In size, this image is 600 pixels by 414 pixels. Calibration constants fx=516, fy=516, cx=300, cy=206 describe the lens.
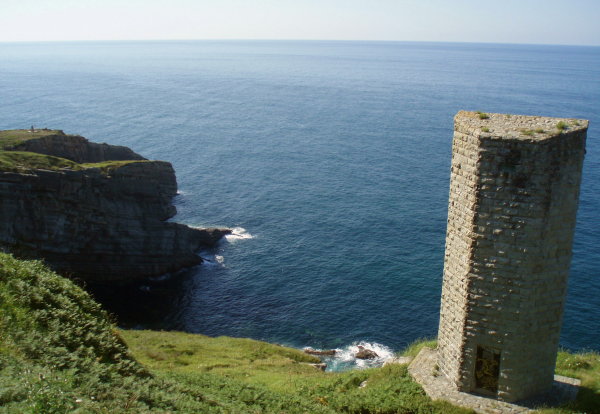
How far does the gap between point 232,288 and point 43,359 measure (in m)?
43.6

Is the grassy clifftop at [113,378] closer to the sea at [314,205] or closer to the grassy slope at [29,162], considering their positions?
the sea at [314,205]

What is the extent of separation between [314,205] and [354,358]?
128 feet

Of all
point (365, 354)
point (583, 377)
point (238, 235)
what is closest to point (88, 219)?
point (238, 235)

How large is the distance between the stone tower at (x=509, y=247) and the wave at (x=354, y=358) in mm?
22484

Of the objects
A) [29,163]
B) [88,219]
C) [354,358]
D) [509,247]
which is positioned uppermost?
[509,247]

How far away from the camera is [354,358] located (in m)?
46.3

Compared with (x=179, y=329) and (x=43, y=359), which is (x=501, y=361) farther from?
(x=179, y=329)

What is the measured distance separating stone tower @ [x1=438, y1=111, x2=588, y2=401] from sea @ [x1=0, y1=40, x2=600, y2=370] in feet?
79.6

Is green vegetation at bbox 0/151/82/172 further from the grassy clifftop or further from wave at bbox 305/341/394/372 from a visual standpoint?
wave at bbox 305/341/394/372

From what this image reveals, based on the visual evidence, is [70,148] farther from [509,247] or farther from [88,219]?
[509,247]

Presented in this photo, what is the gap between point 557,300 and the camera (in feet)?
70.4

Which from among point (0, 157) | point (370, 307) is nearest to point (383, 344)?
point (370, 307)

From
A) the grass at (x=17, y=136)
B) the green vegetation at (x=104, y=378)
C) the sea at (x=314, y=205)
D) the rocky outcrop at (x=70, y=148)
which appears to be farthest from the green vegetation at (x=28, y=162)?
the green vegetation at (x=104, y=378)

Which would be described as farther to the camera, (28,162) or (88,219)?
→ (88,219)
